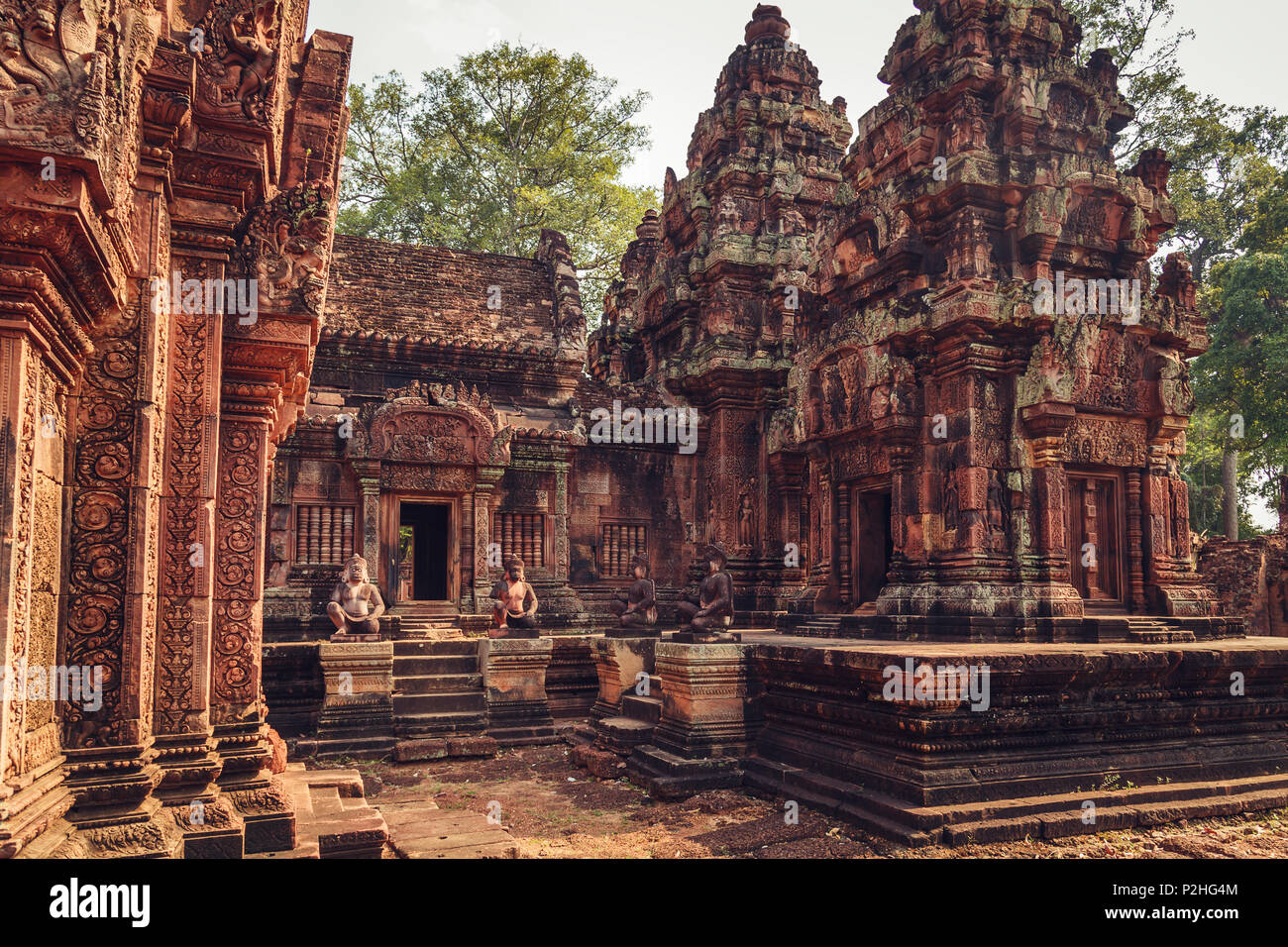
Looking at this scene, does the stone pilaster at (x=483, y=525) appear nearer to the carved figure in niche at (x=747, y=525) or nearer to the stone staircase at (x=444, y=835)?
the carved figure in niche at (x=747, y=525)

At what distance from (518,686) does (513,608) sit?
940mm

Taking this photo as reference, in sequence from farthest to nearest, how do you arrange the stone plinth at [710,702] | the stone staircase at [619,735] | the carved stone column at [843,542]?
1. the carved stone column at [843,542]
2. the stone staircase at [619,735]
3. the stone plinth at [710,702]

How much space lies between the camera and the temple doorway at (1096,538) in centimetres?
945

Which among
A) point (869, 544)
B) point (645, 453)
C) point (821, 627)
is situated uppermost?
point (645, 453)

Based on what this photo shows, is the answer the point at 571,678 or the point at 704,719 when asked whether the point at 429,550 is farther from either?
the point at 704,719

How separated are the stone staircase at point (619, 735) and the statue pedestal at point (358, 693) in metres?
2.17

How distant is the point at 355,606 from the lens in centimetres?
1033

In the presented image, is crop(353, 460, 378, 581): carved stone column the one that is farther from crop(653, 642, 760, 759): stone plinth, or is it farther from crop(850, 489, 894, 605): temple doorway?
crop(850, 489, 894, 605): temple doorway

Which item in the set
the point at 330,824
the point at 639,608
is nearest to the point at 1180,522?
the point at 639,608

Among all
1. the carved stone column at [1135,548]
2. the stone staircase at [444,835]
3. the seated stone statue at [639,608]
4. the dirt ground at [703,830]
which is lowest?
the dirt ground at [703,830]

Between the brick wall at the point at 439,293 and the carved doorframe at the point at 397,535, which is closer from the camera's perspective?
the carved doorframe at the point at 397,535

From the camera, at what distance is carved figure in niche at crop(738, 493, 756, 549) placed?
14.4 m

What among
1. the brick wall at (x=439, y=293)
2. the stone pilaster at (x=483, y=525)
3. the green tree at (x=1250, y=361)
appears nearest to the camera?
the stone pilaster at (x=483, y=525)

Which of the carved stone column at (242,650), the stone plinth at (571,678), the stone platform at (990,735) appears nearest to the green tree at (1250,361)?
the stone platform at (990,735)
